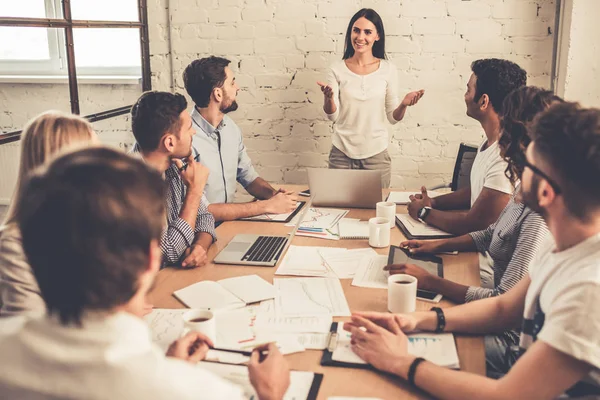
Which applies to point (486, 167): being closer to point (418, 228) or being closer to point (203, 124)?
point (418, 228)

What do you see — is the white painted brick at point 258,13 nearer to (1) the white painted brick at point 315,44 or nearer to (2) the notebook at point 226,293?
(1) the white painted brick at point 315,44

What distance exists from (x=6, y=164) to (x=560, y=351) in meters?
2.24

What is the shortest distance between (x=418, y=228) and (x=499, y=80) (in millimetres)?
670

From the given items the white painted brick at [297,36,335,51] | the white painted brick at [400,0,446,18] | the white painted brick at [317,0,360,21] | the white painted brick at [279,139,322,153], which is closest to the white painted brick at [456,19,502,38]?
the white painted brick at [400,0,446,18]

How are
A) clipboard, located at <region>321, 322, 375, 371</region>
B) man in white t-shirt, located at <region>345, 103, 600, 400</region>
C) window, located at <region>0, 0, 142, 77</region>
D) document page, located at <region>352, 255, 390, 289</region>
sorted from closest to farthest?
man in white t-shirt, located at <region>345, 103, 600, 400</region> < clipboard, located at <region>321, 322, 375, 371</region> < document page, located at <region>352, 255, 390, 289</region> < window, located at <region>0, 0, 142, 77</region>

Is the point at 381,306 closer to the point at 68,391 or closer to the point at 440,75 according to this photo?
the point at 68,391

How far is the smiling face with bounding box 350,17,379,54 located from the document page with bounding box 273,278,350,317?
2003 millimetres

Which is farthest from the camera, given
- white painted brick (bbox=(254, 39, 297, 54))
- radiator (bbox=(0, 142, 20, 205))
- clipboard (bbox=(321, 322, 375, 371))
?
white painted brick (bbox=(254, 39, 297, 54))

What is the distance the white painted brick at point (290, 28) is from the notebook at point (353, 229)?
5.73ft

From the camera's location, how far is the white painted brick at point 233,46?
3.82 m

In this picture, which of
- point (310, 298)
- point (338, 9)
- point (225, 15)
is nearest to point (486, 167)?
point (310, 298)

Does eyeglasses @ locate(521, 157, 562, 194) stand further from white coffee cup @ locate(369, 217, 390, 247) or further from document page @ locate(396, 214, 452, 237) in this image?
document page @ locate(396, 214, 452, 237)

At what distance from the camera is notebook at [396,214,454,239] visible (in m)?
2.23

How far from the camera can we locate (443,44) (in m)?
3.64
